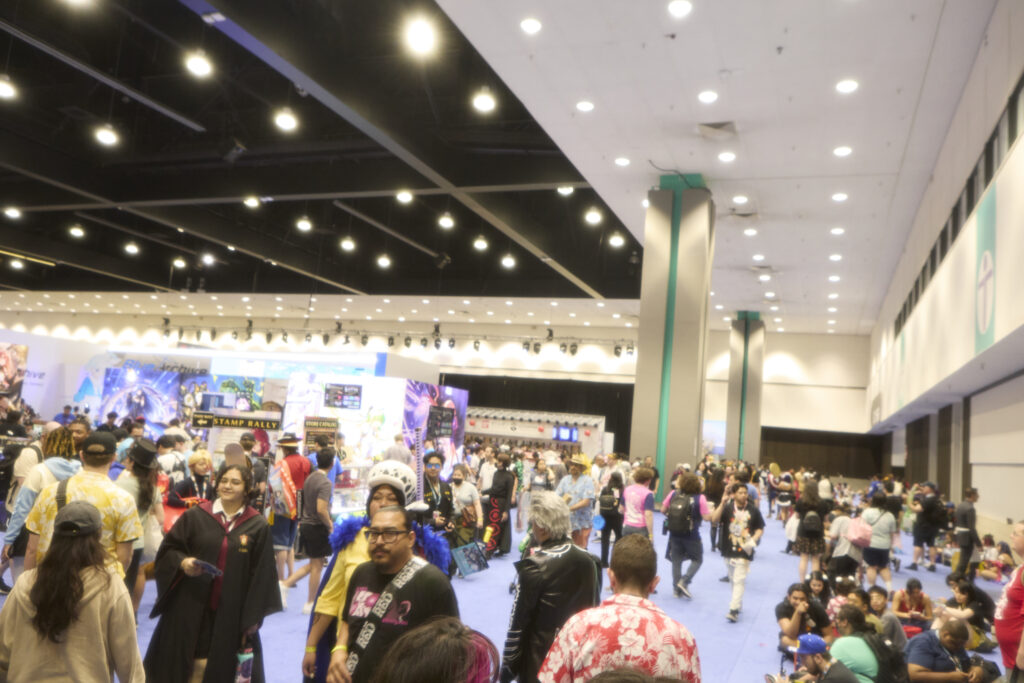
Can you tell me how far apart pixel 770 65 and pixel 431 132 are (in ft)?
17.5

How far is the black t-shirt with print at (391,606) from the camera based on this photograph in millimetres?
2523

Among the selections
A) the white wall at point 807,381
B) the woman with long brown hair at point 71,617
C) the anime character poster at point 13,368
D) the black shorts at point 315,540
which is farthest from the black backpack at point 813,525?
the anime character poster at point 13,368

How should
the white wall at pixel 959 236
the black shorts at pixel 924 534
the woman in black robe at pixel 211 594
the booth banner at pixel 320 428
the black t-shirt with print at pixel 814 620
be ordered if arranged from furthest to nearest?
1. the black shorts at pixel 924 534
2. the booth banner at pixel 320 428
3. the white wall at pixel 959 236
4. the black t-shirt with print at pixel 814 620
5. the woman in black robe at pixel 211 594

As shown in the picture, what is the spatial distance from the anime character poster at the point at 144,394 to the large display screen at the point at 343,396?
616 centimetres

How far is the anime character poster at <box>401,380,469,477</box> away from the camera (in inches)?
591

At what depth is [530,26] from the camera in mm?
8133

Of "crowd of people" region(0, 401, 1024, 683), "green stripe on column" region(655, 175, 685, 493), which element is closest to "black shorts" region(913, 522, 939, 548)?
"green stripe on column" region(655, 175, 685, 493)

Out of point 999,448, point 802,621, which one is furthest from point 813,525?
point 999,448

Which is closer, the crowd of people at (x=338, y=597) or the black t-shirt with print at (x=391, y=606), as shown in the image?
the crowd of people at (x=338, y=597)

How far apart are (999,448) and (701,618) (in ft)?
22.6

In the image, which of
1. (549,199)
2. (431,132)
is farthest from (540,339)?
(431,132)

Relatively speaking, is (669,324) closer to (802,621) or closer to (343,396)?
(343,396)

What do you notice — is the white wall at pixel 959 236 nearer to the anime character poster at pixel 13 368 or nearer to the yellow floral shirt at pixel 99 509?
the yellow floral shirt at pixel 99 509

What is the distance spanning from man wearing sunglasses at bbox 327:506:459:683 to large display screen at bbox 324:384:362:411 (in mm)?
11430
